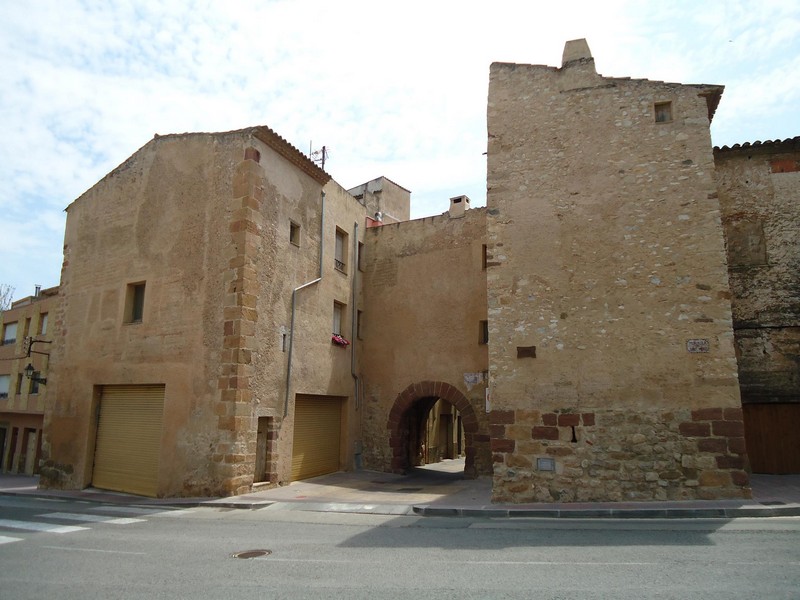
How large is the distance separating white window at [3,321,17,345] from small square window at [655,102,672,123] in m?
25.6

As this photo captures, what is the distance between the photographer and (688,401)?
9461 mm

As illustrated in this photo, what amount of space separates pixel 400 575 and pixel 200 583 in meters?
1.88

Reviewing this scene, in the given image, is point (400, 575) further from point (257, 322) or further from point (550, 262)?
point (257, 322)

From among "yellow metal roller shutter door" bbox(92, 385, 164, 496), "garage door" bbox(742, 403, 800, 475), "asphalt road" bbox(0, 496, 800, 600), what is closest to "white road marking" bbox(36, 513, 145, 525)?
"asphalt road" bbox(0, 496, 800, 600)

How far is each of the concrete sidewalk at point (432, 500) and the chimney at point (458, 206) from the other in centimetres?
717

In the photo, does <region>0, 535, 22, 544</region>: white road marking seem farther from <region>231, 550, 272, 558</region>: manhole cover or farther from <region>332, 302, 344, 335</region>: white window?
<region>332, 302, 344, 335</region>: white window

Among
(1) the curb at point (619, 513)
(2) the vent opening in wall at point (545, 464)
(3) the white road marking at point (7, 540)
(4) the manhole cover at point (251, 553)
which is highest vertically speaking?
(2) the vent opening in wall at point (545, 464)

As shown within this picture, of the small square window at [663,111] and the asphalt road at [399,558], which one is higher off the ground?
the small square window at [663,111]

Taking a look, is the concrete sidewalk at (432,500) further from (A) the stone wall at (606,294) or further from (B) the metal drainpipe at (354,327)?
(B) the metal drainpipe at (354,327)

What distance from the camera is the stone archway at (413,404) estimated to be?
14477 millimetres

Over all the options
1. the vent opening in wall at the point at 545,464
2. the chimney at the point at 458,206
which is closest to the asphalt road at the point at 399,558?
the vent opening in wall at the point at 545,464

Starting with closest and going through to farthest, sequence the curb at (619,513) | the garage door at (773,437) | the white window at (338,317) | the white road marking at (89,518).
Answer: the curb at (619,513) < the white road marking at (89,518) < the garage door at (773,437) < the white window at (338,317)

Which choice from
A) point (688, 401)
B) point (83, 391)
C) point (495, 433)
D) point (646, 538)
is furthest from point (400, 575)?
point (83, 391)

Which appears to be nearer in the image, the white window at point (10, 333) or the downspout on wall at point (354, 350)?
the downspout on wall at point (354, 350)
